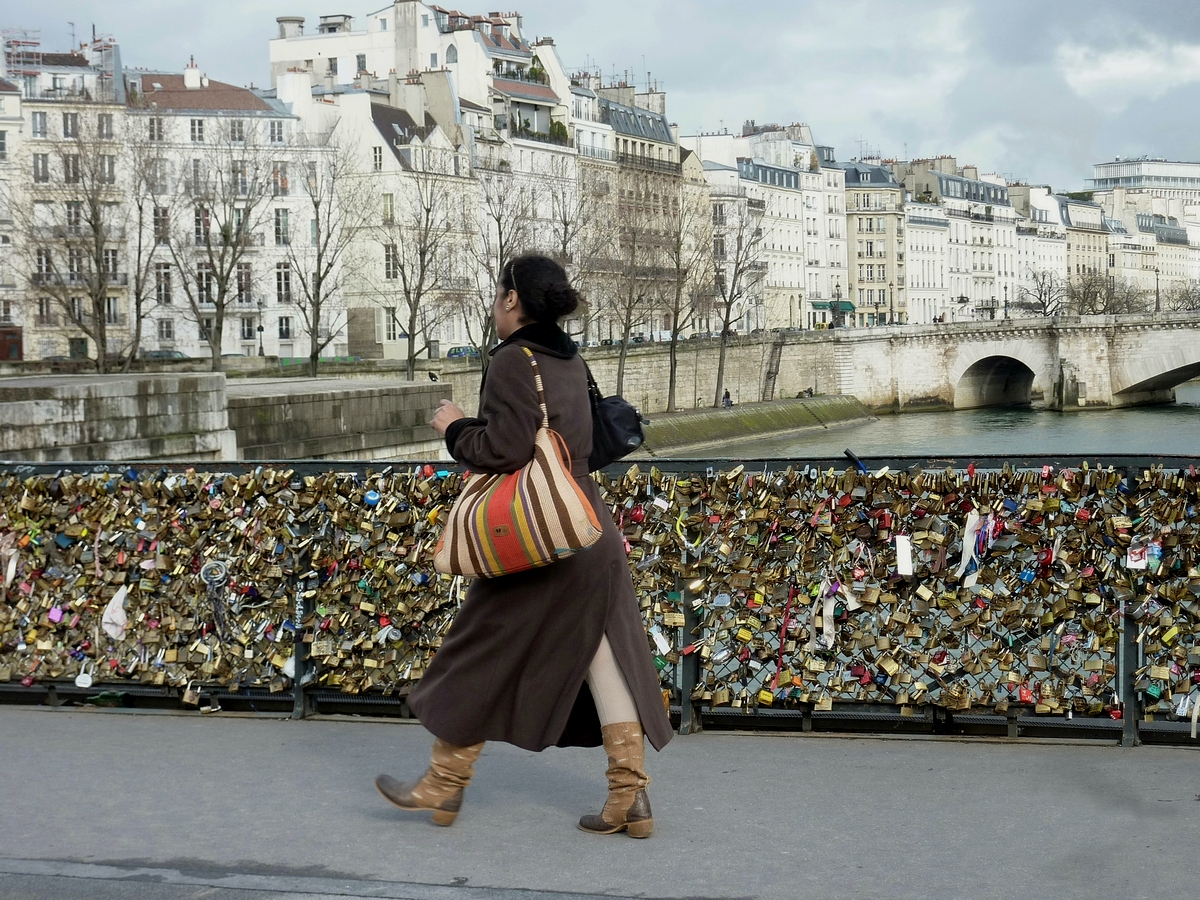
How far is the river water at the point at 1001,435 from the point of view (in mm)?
52469

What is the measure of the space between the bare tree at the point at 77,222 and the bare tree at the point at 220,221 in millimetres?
2178

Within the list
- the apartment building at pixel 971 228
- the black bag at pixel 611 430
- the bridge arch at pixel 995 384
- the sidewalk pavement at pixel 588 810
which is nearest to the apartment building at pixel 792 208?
the apartment building at pixel 971 228

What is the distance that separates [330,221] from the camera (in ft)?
200

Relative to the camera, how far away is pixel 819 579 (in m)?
5.82

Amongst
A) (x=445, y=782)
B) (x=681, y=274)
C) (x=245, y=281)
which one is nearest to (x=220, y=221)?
(x=245, y=281)

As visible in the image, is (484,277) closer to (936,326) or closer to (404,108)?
(404,108)

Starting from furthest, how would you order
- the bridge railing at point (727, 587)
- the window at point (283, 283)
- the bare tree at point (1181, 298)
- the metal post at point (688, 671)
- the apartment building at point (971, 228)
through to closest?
the bare tree at point (1181, 298) → the apartment building at point (971, 228) → the window at point (283, 283) → the metal post at point (688, 671) → the bridge railing at point (727, 587)

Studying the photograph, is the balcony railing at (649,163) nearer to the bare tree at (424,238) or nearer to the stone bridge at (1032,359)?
the stone bridge at (1032,359)

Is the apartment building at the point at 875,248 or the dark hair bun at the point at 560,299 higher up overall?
the apartment building at the point at 875,248

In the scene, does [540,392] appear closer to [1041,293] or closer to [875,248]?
[875,248]

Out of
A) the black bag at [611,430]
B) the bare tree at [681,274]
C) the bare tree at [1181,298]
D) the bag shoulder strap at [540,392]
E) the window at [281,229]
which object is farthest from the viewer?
the bare tree at [1181,298]

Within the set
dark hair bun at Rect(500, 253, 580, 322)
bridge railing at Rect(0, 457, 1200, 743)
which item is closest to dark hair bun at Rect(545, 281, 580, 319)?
dark hair bun at Rect(500, 253, 580, 322)

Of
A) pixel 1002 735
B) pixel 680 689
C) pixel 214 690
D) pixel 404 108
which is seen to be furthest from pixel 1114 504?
pixel 404 108

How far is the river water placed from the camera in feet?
172
